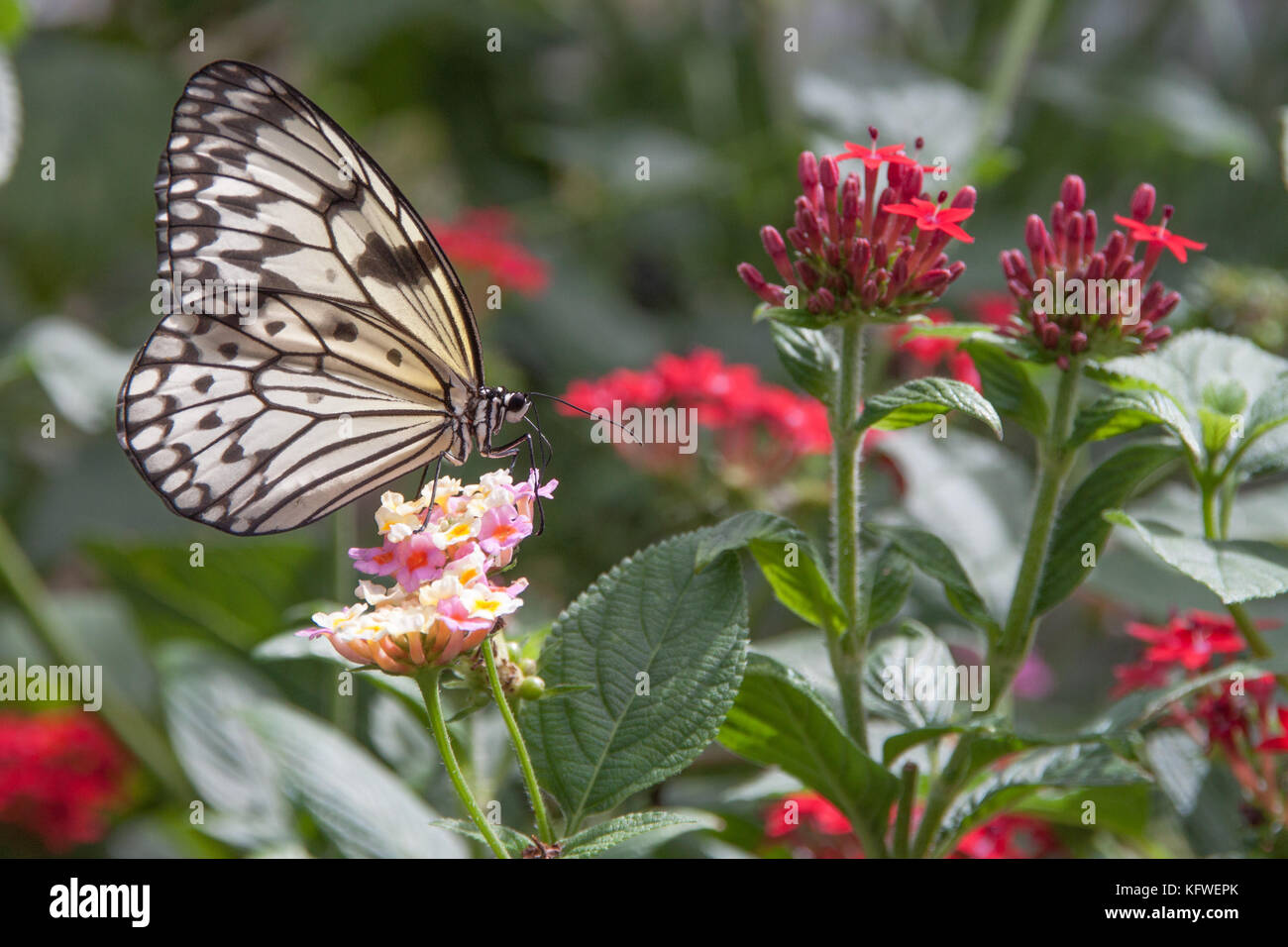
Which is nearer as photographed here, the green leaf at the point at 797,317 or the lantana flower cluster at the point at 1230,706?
the green leaf at the point at 797,317

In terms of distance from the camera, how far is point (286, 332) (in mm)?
984

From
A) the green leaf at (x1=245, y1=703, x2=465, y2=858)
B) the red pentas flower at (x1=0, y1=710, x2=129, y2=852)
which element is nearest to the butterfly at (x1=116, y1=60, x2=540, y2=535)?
the green leaf at (x1=245, y1=703, x2=465, y2=858)

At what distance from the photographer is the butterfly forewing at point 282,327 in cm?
92

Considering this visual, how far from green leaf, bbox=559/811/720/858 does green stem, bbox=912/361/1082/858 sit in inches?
7.0

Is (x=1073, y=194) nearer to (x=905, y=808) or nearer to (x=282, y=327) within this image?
(x=905, y=808)

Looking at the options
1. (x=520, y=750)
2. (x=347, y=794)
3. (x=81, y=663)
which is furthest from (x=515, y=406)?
(x=81, y=663)

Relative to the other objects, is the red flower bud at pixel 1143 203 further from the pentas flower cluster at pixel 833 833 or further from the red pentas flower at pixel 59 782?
the red pentas flower at pixel 59 782

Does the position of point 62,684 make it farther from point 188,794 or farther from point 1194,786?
point 1194,786

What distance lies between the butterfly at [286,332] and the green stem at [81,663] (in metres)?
0.41

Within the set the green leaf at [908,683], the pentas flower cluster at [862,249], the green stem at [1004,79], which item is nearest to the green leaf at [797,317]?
the pentas flower cluster at [862,249]

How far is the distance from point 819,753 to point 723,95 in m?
1.79

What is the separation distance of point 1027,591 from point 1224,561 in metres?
0.11

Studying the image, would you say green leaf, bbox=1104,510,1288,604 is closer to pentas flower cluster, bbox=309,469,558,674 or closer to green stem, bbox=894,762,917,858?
green stem, bbox=894,762,917,858

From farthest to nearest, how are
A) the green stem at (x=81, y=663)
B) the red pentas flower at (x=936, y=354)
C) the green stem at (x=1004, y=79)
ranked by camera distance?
the green stem at (x=1004, y=79), the green stem at (x=81, y=663), the red pentas flower at (x=936, y=354)
